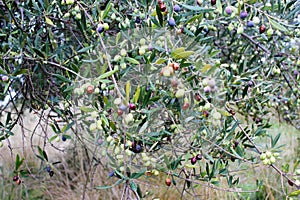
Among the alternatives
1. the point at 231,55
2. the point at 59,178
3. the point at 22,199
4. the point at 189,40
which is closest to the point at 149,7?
the point at 189,40

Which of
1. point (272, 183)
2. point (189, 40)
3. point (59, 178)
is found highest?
point (189, 40)

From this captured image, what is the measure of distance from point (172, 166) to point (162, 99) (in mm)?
204

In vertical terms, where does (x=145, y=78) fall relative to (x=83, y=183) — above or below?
above

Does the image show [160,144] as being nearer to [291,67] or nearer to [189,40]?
[189,40]

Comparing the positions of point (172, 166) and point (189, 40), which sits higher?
point (189, 40)

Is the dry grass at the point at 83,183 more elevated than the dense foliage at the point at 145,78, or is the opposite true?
the dense foliage at the point at 145,78

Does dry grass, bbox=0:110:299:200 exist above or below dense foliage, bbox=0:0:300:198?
below

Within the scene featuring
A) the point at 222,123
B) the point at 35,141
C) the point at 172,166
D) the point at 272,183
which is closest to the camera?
the point at 172,166

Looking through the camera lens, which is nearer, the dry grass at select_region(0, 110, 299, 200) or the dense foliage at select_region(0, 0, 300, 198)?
the dense foliage at select_region(0, 0, 300, 198)

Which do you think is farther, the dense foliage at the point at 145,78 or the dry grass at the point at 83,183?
the dry grass at the point at 83,183

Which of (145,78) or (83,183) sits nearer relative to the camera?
(145,78)

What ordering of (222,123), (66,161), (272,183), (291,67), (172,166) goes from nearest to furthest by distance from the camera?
(172,166)
(222,123)
(291,67)
(272,183)
(66,161)

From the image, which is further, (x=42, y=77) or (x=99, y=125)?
(x=42, y=77)

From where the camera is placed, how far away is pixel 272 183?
282cm
